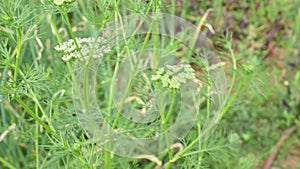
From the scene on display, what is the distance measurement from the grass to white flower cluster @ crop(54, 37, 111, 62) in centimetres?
3

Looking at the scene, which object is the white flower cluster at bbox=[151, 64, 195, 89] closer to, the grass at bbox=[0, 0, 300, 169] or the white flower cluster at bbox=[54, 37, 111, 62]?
the grass at bbox=[0, 0, 300, 169]

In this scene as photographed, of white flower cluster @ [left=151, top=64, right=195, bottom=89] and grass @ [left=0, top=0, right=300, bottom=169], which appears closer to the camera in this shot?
white flower cluster @ [left=151, top=64, right=195, bottom=89]

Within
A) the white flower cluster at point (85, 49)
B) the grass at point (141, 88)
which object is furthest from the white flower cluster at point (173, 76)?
the white flower cluster at point (85, 49)

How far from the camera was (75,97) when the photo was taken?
1.41 metres

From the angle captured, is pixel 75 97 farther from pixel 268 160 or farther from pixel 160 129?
pixel 268 160

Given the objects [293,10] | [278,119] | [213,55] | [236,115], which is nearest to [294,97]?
[278,119]

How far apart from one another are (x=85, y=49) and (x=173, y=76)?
0.22 meters

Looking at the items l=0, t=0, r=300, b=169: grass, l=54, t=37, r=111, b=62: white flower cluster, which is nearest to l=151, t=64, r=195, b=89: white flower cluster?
l=0, t=0, r=300, b=169: grass

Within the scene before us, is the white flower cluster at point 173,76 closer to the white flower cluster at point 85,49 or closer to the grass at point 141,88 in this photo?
the grass at point 141,88

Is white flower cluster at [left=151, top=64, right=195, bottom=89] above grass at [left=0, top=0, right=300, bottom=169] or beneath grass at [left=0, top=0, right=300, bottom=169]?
above

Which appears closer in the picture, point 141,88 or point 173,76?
point 173,76

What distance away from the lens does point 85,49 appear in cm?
129

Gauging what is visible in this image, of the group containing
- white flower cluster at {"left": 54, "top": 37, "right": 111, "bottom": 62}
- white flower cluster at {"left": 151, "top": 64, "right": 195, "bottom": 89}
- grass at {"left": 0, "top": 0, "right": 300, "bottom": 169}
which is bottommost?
grass at {"left": 0, "top": 0, "right": 300, "bottom": 169}

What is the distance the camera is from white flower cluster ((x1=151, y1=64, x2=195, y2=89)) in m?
1.24
